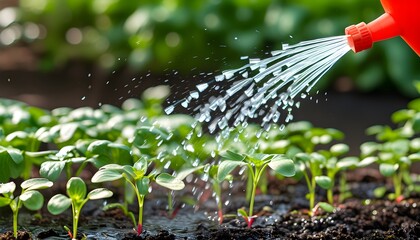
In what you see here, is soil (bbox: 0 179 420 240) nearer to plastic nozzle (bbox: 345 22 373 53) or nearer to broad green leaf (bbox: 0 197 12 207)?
broad green leaf (bbox: 0 197 12 207)

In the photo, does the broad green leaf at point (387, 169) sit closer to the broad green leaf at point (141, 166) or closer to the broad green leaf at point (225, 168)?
the broad green leaf at point (225, 168)

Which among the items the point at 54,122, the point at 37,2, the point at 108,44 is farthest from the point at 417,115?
the point at 37,2

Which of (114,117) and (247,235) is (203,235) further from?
(114,117)

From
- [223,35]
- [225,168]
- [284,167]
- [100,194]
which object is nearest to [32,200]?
[100,194]

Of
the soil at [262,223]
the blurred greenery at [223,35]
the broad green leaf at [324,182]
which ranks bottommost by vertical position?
the soil at [262,223]

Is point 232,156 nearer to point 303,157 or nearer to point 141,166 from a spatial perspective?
point 141,166

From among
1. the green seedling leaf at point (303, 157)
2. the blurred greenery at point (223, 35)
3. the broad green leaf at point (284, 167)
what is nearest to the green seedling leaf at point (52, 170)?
the broad green leaf at point (284, 167)

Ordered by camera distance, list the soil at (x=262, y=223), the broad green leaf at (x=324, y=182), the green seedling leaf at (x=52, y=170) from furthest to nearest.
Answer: the broad green leaf at (x=324, y=182), the soil at (x=262, y=223), the green seedling leaf at (x=52, y=170)
